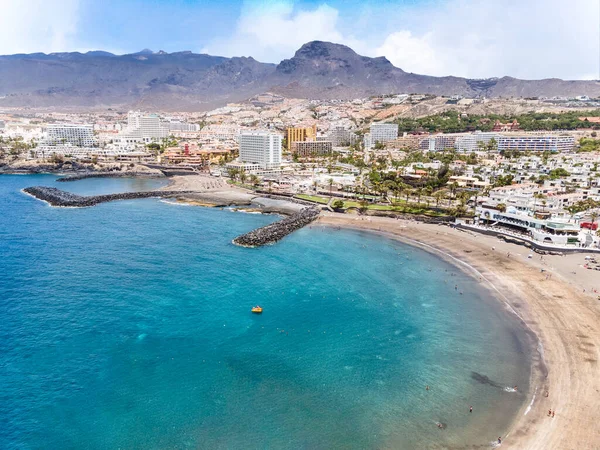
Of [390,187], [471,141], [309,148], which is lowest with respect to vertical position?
[390,187]

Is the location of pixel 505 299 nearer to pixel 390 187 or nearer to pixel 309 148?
pixel 390 187

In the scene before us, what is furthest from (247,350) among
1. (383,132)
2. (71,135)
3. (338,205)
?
(71,135)

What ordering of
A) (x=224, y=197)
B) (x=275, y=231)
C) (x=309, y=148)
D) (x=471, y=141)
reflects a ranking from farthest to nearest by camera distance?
1. (x=309, y=148)
2. (x=471, y=141)
3. (x=224, y=197)
4. (x=275, y=231)

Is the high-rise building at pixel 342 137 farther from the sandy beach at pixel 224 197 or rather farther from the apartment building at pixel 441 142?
the sandy beach at pixel 224 197

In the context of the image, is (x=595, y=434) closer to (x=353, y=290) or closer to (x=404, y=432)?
(x=404, y=432)

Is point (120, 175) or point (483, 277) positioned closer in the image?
point (483, 277)

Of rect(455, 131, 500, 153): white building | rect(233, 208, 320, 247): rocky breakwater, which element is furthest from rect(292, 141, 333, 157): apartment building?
rect(233, 208, 320, 247): rocky breakwater
